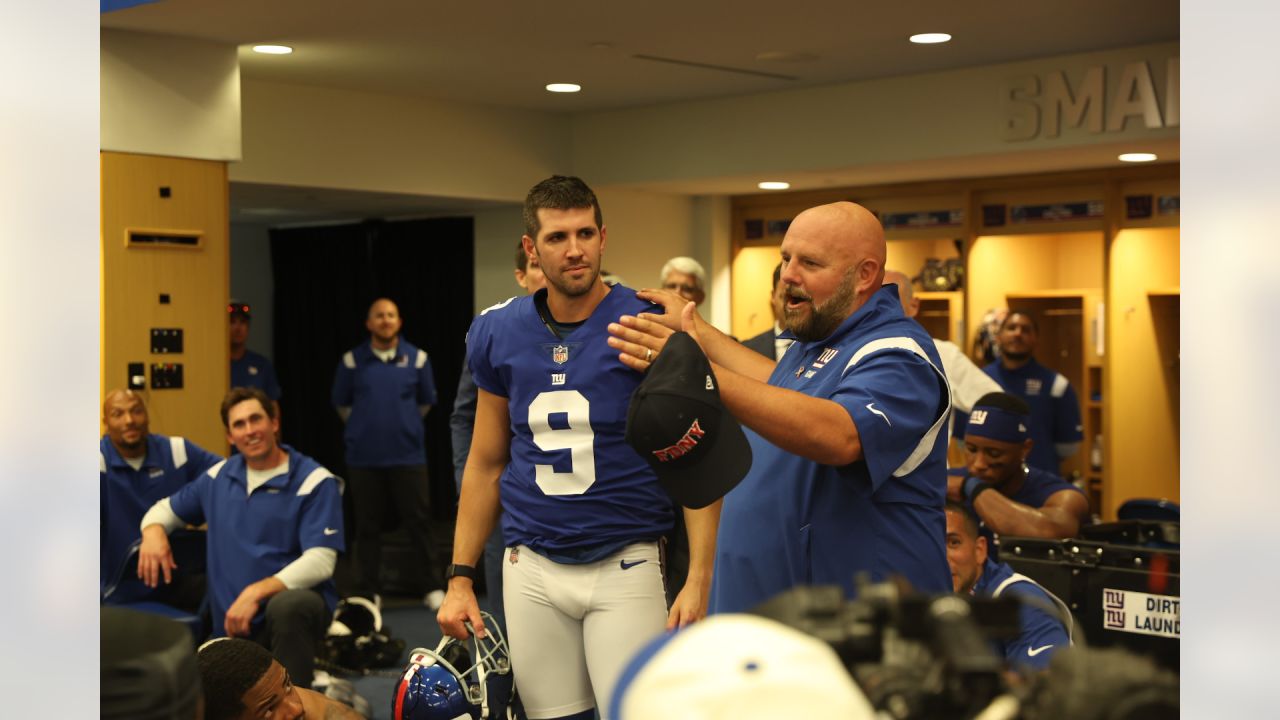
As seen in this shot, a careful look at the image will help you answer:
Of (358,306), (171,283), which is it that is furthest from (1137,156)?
(358,306)

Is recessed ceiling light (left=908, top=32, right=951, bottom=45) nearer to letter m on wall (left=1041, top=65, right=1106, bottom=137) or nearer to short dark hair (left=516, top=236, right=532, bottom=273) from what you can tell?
letter m on wall (left=1041, top=65, right=1106, bottom=137)

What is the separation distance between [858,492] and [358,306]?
955cm

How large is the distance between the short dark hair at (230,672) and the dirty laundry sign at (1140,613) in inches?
78.4

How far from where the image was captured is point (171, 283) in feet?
21.3

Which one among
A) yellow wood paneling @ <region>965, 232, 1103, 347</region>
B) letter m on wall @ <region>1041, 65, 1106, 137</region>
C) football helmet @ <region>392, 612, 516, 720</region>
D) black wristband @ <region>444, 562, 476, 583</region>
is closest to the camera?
football helmet @ <region>392, 612, 516, 720</region>

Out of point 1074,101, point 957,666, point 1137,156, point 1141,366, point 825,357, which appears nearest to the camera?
point 957,666

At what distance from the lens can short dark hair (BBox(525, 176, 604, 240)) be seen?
2914 millimetres

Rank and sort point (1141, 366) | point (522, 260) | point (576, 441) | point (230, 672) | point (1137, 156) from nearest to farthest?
point (576, 441) < point (230, 672) < point (522, 260) < point (1137, 156) < point (1141, 366)

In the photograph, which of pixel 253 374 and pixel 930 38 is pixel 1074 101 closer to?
pixel 930 38

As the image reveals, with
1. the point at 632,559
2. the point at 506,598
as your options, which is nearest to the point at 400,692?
the point at 506,598

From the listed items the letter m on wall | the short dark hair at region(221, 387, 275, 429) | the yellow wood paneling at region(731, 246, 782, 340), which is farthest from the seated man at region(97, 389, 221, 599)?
the yellow wood paneling at region(731, 246, 782, 340)

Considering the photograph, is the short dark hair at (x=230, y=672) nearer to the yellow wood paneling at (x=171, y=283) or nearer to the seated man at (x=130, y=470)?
the seated man at (x=130, y=470)

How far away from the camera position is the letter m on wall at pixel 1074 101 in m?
7.05

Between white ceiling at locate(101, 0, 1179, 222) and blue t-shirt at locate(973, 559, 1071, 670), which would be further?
white ceiling at locate(101, 0, 1179, 222)
